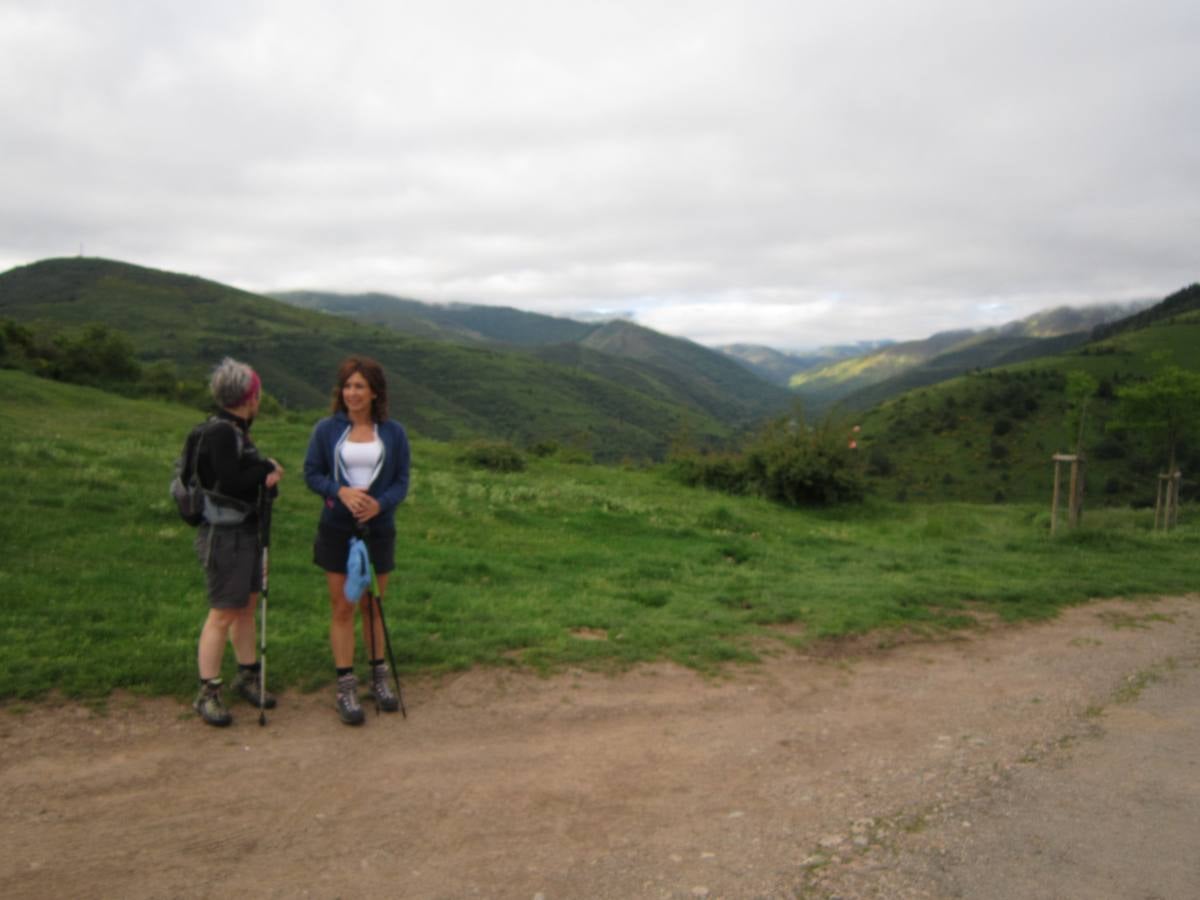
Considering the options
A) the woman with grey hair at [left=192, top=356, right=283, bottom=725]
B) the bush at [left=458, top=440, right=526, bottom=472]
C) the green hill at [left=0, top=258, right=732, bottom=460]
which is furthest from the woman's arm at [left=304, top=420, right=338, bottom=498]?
the green hill at [left=0, top=258, right=732, bottom=460]

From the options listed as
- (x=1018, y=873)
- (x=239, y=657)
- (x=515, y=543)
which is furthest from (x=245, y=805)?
(x=515, y=543)

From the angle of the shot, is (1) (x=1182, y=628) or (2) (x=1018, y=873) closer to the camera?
(2) (x=1018, y=873)

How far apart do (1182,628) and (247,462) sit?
1085 cm

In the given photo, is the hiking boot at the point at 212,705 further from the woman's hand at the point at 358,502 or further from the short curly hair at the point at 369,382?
the short curly hair at the point at 369,382

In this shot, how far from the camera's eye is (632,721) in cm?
566

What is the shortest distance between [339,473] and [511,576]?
4601mm

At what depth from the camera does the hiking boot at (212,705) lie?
5.05 metres

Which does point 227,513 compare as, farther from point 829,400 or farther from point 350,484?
point 829,400

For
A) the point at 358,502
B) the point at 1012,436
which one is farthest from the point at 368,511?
the point at 1012,436

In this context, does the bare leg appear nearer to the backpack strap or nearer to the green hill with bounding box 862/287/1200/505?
the backpack strap

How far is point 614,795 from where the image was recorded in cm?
449

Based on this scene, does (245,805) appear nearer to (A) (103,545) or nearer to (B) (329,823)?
(B) (329,823)

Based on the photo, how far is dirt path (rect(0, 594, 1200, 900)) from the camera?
3.57 m

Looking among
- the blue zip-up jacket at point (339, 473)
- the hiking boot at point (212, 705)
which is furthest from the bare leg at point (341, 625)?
the hiking boot at point (212, 705)
